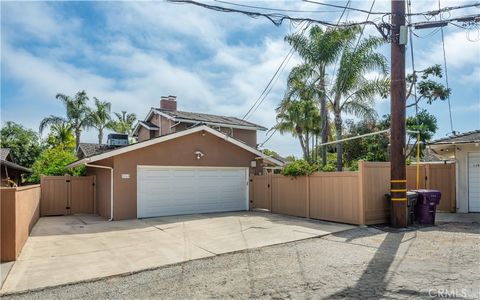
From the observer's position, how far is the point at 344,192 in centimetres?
1155

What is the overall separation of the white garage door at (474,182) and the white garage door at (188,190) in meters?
9.12

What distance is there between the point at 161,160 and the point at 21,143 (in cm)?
2968

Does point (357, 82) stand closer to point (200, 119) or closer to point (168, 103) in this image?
point (200, 119)

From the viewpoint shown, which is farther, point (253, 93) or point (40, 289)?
point (253, 93)

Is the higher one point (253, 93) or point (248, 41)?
point (248, 41)

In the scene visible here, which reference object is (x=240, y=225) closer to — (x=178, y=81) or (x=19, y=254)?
(x=19, y=254)

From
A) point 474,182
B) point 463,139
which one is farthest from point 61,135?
point 474,182

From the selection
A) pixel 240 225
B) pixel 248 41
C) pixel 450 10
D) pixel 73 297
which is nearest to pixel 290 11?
pixel 248 41

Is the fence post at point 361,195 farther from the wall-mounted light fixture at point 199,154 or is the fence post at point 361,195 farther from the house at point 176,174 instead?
the wall-mounted light fixture at point 199,154

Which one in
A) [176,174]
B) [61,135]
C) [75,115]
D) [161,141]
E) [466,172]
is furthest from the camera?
[75,115]

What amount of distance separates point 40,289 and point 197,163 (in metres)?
10.0

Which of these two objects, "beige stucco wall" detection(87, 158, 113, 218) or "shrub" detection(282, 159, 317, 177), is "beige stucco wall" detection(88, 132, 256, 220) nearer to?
"beige stucco wall" detection(87, 158, 113, 218)

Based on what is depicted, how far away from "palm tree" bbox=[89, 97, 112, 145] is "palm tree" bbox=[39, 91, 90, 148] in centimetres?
54

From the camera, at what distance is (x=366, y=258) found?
7090 millimetres
